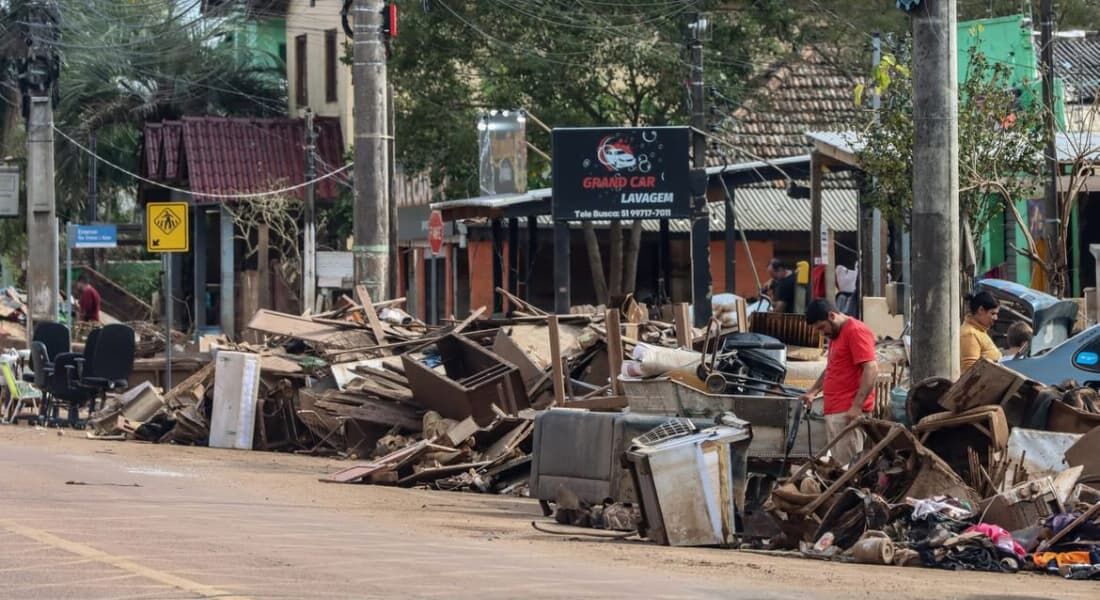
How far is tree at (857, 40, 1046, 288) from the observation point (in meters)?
23.5

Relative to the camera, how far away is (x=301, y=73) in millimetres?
50969

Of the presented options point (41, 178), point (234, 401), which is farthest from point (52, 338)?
point (41, 178)

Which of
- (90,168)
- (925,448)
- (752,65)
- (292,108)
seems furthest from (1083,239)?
(90,168)

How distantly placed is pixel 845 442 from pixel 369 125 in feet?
36.1

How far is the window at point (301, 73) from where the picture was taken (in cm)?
5072

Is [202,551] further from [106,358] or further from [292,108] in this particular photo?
[292,108]

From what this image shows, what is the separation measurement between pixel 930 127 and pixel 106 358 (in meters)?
12.9

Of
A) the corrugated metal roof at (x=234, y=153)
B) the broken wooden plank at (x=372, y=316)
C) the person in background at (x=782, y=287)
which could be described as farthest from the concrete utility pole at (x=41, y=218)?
the corrugated metal roof at (x=234, y=153)

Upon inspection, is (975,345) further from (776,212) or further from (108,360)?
(776,212)

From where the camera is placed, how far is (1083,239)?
33.5 metres

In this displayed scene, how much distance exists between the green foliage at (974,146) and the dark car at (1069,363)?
5606 mm

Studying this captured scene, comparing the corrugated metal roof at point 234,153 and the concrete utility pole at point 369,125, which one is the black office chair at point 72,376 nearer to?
the concrete utility pole at point 369,125

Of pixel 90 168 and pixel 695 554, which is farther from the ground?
pixel 90 168

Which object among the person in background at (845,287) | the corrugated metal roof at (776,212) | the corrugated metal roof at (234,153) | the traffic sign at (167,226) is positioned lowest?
the person in background at (845,287)
